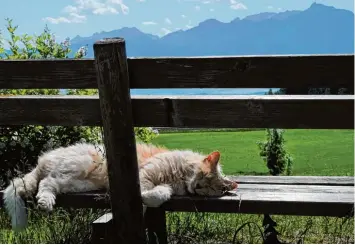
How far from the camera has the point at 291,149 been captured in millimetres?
19828

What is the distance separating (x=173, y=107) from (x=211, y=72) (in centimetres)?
33

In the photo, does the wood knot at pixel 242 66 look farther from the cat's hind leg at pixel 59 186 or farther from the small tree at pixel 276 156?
the small tree at pixel 276 156

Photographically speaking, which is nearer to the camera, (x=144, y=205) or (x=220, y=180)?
(x=144, y=205)

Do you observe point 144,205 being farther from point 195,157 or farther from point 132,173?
point 195,157

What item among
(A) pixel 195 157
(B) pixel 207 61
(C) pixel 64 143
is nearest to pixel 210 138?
(C) pixel 64 143

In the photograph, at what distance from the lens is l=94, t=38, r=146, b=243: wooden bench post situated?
3920 millimetres

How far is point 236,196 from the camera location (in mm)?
4422

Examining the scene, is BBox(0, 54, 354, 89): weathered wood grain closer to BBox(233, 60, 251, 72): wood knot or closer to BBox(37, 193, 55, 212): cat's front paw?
BBox(233, 60, 251, 72): wood knot

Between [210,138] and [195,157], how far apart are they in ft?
58.1

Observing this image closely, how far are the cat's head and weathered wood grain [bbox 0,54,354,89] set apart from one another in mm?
1084

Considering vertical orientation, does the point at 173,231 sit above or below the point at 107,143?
below

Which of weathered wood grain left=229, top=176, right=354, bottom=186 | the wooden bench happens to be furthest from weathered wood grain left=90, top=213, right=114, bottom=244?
weathered wood grain left=229, top=176, right=354, bottom=186

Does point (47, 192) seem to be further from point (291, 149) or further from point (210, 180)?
point (291, 149)

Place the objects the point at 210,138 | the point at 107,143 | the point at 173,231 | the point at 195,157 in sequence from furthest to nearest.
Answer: the point at 210,138 < the point at 195,157 < the point at 173,231 < the point at 107,143
